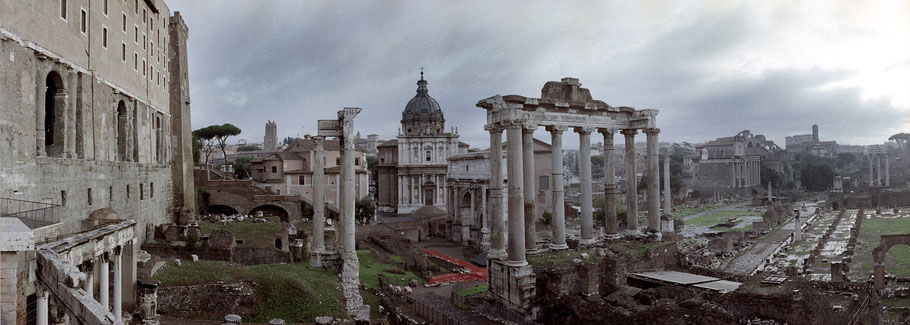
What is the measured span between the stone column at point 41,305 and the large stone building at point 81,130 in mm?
20

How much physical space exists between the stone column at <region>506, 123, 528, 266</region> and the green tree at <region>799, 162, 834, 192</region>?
337 ft

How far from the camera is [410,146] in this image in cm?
5228

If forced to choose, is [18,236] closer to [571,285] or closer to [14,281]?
[14,281]

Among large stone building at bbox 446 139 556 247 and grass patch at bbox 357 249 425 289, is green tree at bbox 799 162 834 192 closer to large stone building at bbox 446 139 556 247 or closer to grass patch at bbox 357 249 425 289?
large stone building at bbox 446 139 556 247

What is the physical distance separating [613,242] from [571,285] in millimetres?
5135

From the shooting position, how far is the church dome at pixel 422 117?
176ft

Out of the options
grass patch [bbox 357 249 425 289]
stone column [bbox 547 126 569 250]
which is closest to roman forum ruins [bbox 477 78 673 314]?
stone column [bbox 547 126 569 250]

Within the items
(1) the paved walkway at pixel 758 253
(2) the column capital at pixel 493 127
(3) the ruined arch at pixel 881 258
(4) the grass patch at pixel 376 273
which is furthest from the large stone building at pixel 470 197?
(2) the column capital at pixel 493 127

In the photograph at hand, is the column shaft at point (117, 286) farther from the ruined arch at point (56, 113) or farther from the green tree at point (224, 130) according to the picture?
the green tree at point (224, 130)

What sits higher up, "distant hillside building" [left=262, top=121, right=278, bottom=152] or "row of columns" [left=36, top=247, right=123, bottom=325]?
"distant hillside building" [left=262, top=121, right=278, bottom=152]

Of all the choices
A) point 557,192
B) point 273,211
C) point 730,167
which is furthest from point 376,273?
point 730,167

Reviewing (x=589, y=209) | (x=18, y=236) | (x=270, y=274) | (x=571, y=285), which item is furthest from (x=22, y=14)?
(x=589, y=209)

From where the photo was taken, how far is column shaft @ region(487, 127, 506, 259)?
15117 millimetres

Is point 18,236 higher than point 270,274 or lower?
higher
